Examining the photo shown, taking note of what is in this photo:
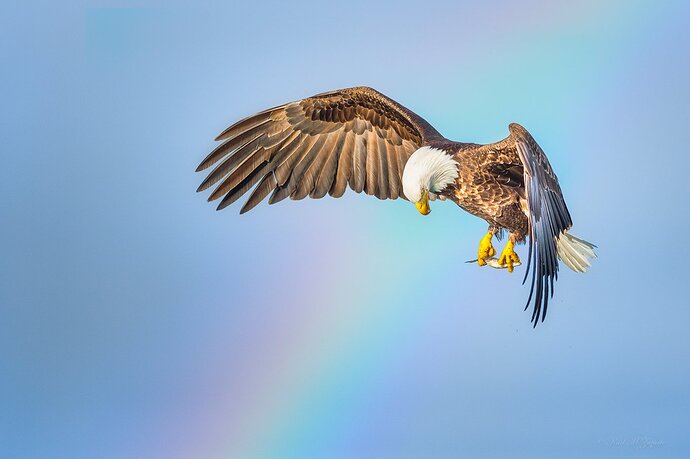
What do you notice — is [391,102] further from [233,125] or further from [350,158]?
[233,125]

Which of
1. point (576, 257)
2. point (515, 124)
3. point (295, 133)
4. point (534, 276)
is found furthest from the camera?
point (295, 133)

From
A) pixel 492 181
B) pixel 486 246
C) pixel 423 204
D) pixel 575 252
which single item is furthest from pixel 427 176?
pixel 575 252

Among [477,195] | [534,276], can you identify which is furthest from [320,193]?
[534,276]

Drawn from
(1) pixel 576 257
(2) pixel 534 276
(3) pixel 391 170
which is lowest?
(2) pixel 534 276

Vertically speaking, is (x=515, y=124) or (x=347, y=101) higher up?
(x=347, y=101)

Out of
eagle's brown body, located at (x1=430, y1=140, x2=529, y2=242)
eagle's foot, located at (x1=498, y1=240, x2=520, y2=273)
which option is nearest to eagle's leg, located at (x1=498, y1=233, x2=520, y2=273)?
eagle's foot, located at (x1=498, y1=240, x2=520, y2=273)

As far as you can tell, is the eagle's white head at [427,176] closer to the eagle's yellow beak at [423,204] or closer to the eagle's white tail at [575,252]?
the eagle's yellow beak at [423,204]

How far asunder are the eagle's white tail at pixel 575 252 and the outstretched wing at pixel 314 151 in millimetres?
1532

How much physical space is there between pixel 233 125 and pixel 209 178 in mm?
527

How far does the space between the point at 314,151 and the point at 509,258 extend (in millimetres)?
2236

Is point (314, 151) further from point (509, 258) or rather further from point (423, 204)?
point (509, 258)

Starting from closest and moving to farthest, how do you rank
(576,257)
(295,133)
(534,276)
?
(534,276), (576,257), (295,133)

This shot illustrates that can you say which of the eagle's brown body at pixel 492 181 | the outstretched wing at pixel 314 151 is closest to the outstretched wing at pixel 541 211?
the eagle's brown body at pixel 492 181

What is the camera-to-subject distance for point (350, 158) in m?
11.6
